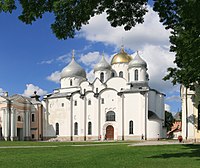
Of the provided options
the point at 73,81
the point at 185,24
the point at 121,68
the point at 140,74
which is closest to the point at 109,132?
the point at 140,74

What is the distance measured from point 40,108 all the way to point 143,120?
22591mm

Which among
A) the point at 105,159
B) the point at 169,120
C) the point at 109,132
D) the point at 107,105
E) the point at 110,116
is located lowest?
the point at 109,132

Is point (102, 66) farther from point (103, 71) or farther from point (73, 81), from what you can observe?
point (73, 81)

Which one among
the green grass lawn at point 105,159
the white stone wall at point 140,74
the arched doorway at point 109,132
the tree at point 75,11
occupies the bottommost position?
the arched doorway at point 109,132

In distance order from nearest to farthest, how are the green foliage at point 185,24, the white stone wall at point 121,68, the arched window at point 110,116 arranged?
1. the green foliage at point 185,24
2. the arched window at point 110,116
3. the white stone wall at point 121,68

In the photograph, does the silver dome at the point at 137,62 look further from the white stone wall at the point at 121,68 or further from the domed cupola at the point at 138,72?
the white stone wall at the point at 121,68

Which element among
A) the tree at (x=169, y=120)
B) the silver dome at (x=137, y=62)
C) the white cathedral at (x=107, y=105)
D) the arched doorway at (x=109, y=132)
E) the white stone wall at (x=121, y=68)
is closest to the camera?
the white cathedral at (x=107, y=105)

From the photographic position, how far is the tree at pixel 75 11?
12.6 meters

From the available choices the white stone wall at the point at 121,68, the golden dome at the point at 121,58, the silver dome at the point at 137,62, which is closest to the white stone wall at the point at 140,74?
the silver dome at the point at 137,62

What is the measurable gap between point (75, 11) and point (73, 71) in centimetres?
5537

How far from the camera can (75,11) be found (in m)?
13.0

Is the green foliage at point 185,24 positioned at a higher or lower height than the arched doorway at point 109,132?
higher

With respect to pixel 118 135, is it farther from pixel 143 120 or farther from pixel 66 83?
pixel 66 83

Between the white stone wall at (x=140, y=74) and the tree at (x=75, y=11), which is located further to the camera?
the white stone wall at (x=140, y=74)
